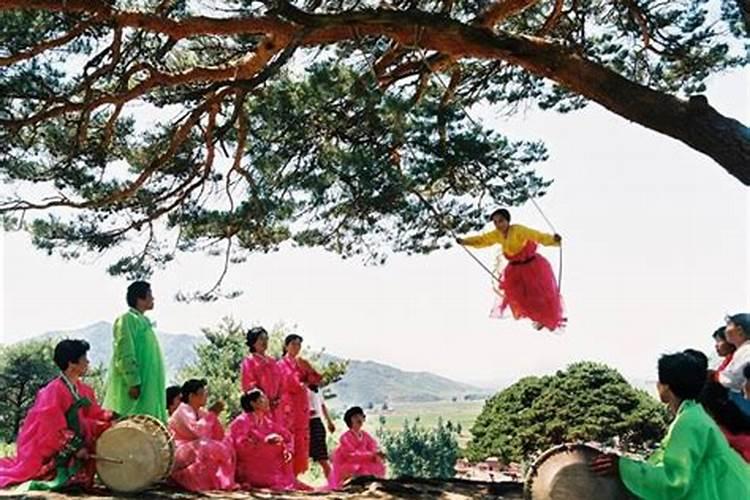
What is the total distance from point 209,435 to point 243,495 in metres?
0.57

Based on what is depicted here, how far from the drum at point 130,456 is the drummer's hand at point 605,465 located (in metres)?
2.83

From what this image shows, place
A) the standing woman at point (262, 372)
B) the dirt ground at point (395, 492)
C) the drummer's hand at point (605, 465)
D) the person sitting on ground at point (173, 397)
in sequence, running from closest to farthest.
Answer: the drummer's hand at point (605, 465)
the dirt ground at point (395, 492)
the person sitting on ground at point (173, 397)
the standing woman at point (262, 372)

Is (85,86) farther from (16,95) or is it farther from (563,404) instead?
(563,404)

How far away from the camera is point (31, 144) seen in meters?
7.92

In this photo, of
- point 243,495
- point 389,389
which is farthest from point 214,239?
point 389,389

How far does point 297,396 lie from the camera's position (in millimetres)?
7664

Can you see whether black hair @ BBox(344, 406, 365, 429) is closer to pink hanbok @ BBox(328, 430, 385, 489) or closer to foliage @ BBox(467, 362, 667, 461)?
pink hanbok @ BBox(328, 430, 385, 489)

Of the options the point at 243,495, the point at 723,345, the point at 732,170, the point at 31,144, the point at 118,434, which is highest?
the point at 31,144

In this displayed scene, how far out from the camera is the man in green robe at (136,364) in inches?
241

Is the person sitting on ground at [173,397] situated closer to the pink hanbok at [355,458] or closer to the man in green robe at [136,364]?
the man in green robe at [136,364]

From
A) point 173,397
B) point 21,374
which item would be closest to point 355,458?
point 173,397

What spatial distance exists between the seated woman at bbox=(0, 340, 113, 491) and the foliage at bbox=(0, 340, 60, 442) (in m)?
18.3

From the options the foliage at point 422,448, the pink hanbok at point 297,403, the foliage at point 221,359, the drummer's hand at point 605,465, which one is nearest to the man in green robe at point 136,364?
the pink hanbok at point 297,403

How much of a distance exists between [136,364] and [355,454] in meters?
2.29
